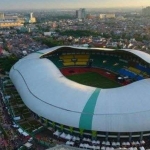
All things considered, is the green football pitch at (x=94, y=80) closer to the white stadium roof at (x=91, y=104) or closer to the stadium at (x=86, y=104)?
the stadium at (x=86, y=104)

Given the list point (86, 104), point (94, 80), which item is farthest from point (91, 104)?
point (94, 80)

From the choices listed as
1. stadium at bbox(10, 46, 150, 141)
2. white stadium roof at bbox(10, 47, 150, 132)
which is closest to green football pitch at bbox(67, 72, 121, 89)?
stadium at bbox(10, 46, 150, 141)

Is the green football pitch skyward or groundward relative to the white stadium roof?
groundward

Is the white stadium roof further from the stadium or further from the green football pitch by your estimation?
the green football pitch

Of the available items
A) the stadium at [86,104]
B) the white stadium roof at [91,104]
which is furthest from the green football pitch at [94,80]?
the white stadium roof at [91,104]

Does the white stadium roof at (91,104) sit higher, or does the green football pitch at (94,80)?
the white stadium roof at (91,104)

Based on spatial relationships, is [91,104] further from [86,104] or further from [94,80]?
[94,80]

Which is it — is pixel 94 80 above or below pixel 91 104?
below
